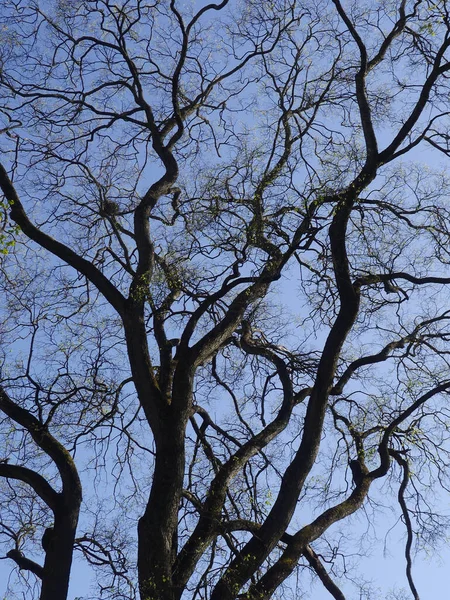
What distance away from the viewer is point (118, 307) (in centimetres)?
894

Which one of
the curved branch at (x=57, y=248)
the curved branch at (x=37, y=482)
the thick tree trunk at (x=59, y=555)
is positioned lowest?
the thick tree trunk at (x=59, y=555)

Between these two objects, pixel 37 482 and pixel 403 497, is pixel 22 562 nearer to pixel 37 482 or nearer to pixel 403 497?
pixel 37 482

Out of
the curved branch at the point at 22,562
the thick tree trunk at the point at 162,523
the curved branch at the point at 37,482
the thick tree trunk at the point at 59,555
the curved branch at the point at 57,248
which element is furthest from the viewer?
the curved branch at the point at 57,248

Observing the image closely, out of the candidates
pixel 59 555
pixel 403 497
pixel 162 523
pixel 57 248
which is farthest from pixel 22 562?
pixel 403 497

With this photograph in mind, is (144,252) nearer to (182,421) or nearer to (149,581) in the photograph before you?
(182,421)

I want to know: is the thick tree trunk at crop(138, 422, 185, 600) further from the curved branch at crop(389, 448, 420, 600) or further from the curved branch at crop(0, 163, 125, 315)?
the curved branch at crop(389, 448, 420, 600)

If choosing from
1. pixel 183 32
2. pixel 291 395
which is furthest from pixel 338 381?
pixel 183 32

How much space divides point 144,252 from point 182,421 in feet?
7.67

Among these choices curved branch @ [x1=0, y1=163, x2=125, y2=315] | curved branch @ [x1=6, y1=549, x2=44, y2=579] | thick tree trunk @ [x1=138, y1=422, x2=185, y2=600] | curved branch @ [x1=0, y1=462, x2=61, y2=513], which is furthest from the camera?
curved branch @ [x1=0, y1=163, x2=125, y2=315]

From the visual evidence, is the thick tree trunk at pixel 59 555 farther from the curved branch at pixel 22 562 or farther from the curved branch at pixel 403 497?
the curved branch at pixel 403 497

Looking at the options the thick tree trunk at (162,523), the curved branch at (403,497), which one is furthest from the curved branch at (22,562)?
the curved branch at (403,497)

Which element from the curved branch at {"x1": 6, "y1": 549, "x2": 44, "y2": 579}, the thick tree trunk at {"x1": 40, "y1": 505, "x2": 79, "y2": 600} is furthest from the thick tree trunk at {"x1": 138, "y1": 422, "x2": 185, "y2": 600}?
the curved branch at {"x1": 6, "y1": 549, "x2": 44, "y2": 579}

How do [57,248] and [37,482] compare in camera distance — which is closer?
[37,482]

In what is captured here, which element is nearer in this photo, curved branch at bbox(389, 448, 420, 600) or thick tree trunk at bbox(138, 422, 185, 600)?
thick tree trunk at bbox(138, 422, 185, 600)
